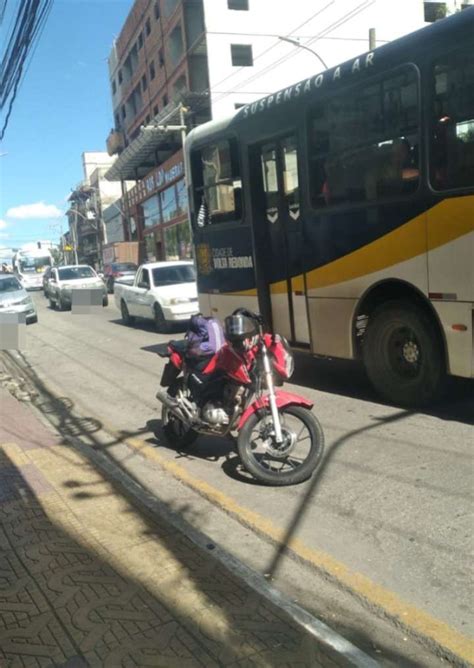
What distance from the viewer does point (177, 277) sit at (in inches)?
593

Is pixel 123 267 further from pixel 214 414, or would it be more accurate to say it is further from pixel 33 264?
pixel 214 414

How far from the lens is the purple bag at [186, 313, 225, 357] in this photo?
5.43 metres

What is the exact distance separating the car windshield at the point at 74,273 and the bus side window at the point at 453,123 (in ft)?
63.1

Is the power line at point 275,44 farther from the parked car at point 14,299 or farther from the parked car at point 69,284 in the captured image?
the parked car at point 14,299

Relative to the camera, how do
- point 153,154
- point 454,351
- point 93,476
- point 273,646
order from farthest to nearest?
point 153,154 → point 454,351 → point 93,476 → point 273,646

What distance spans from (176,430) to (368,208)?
302 cm

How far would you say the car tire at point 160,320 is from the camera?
14.4 m

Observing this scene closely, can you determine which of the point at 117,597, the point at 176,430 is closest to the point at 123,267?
the point at 176,430

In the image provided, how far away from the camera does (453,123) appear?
222 inches

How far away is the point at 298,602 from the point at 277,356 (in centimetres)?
194

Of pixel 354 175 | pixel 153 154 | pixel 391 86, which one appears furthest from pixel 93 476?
pixel 153 154

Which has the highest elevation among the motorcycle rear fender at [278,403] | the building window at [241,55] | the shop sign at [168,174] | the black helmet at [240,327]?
the building window at [241,55]

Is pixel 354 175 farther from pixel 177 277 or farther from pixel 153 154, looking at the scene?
pixel 153 154

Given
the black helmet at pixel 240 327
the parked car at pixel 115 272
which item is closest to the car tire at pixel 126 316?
the black helmet at pixel 240 327
